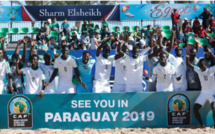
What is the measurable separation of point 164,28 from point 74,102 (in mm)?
11113

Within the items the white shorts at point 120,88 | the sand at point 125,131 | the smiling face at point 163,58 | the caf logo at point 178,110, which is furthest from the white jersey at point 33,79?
the caf logo at point 178,110

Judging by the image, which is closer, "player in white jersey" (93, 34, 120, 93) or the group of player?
the group of player

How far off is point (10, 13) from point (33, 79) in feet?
35.5

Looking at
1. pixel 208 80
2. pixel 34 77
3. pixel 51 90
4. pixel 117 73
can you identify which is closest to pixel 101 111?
pixel 117 73

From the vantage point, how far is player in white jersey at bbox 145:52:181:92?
8.23m

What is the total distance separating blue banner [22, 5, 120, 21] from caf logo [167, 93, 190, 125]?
10.9 meters

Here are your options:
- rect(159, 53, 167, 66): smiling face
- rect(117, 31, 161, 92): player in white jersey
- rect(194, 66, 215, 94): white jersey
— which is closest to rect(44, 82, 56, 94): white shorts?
rect(117, 31, 161, 92): player in white jersey

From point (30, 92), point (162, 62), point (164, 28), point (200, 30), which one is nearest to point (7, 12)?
point (164, 28)

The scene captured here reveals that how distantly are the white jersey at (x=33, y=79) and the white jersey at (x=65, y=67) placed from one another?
1.36ft

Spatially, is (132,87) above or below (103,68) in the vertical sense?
below

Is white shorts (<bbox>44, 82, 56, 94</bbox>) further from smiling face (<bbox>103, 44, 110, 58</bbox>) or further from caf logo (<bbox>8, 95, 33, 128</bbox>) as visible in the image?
smiling face (<bbox>103, 44, 110, 58</bbox>)

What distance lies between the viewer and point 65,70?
8.46m

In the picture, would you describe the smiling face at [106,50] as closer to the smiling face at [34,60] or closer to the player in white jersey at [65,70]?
the player in white jersey at [65,70]

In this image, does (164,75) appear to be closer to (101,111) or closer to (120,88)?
(120,88)
